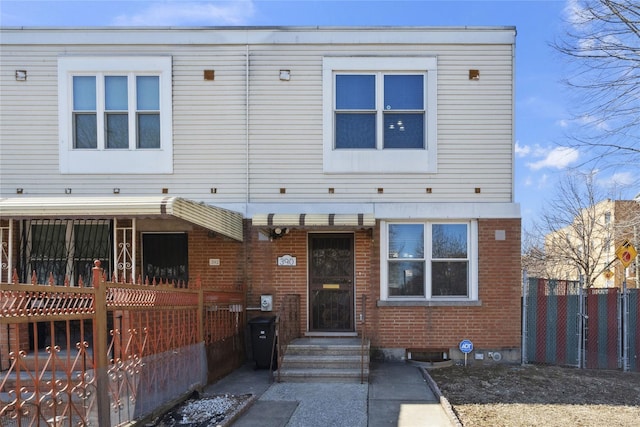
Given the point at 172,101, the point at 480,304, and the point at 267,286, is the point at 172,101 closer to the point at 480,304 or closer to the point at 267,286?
the point at 267,286

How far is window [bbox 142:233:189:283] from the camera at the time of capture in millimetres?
9383

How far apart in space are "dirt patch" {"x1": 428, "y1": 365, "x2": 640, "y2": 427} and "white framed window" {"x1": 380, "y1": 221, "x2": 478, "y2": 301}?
1572mm

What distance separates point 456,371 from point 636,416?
2909 millimetres

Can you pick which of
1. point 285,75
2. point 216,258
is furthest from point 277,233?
point 285,75

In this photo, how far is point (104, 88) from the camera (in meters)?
9.16

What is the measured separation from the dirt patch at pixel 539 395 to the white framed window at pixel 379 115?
13.4 feet

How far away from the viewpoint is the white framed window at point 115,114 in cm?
910

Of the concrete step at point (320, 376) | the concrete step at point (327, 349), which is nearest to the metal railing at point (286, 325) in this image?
the concrete step at point (320, 376)

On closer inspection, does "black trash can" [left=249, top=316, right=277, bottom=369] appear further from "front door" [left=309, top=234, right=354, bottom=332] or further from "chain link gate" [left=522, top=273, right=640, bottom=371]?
→ "chain link gate" [left=522, top=273, right=640, bottom=371]

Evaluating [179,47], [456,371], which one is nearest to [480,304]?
[456,371]

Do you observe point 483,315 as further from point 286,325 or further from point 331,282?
point 286,325

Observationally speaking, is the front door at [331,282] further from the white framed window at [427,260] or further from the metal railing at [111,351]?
the metal railing at [111,351]

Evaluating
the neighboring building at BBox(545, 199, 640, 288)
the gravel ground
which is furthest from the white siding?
the neighboring building at BBox(545, 199, 640, 288)

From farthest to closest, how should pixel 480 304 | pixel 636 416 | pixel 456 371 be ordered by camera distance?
pixel 480 304, pixel 456 371, pixel 636 416
